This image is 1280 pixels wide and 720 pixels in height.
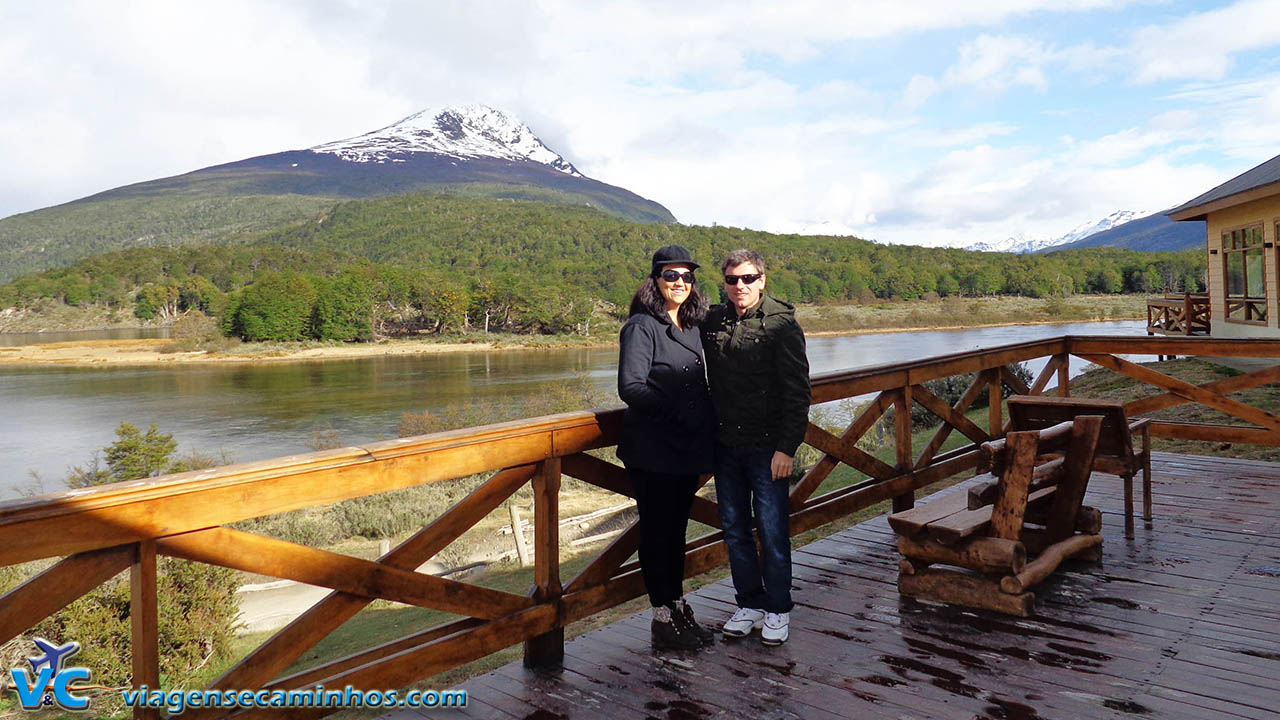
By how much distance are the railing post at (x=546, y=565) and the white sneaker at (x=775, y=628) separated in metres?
0.73

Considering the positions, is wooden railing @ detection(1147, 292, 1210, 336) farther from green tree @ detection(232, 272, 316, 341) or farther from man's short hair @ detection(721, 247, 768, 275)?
green tree @ detection(232, 272, 316, 341)

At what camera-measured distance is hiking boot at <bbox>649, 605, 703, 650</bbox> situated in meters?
2.89

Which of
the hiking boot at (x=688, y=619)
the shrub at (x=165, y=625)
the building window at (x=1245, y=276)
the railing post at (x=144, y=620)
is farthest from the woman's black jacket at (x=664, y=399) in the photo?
the building window at (x=1245, y=276)

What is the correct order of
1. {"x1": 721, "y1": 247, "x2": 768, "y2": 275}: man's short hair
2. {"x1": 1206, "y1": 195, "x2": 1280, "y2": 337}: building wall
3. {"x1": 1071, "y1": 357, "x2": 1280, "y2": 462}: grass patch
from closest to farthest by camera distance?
{"x1": 721, "y1": 247, "x2": 768, "y2": 275}: man's short hair → {"x1": 1071, "y1": 357, "x2": 1280, "y2": 462}: grass patch → {"x1": 1206, "y1": 195, "x2": 1280, "y2": 337}: building wall

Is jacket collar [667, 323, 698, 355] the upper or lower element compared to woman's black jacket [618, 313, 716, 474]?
upper

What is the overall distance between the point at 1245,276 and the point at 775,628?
1735 centimetres

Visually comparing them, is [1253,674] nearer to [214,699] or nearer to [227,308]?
[214,699]

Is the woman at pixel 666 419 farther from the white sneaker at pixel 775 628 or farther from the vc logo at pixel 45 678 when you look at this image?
the vc logo at pixel 45 678

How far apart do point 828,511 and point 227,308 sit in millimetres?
70944

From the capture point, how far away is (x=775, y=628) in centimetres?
291

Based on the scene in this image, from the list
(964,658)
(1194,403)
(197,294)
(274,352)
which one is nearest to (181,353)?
(274,352)

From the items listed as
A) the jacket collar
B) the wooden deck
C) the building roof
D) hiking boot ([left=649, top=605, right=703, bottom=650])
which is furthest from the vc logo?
the building roof

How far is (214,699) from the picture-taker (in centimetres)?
198

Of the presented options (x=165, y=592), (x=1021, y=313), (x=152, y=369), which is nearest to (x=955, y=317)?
(x=1021, y=313)
